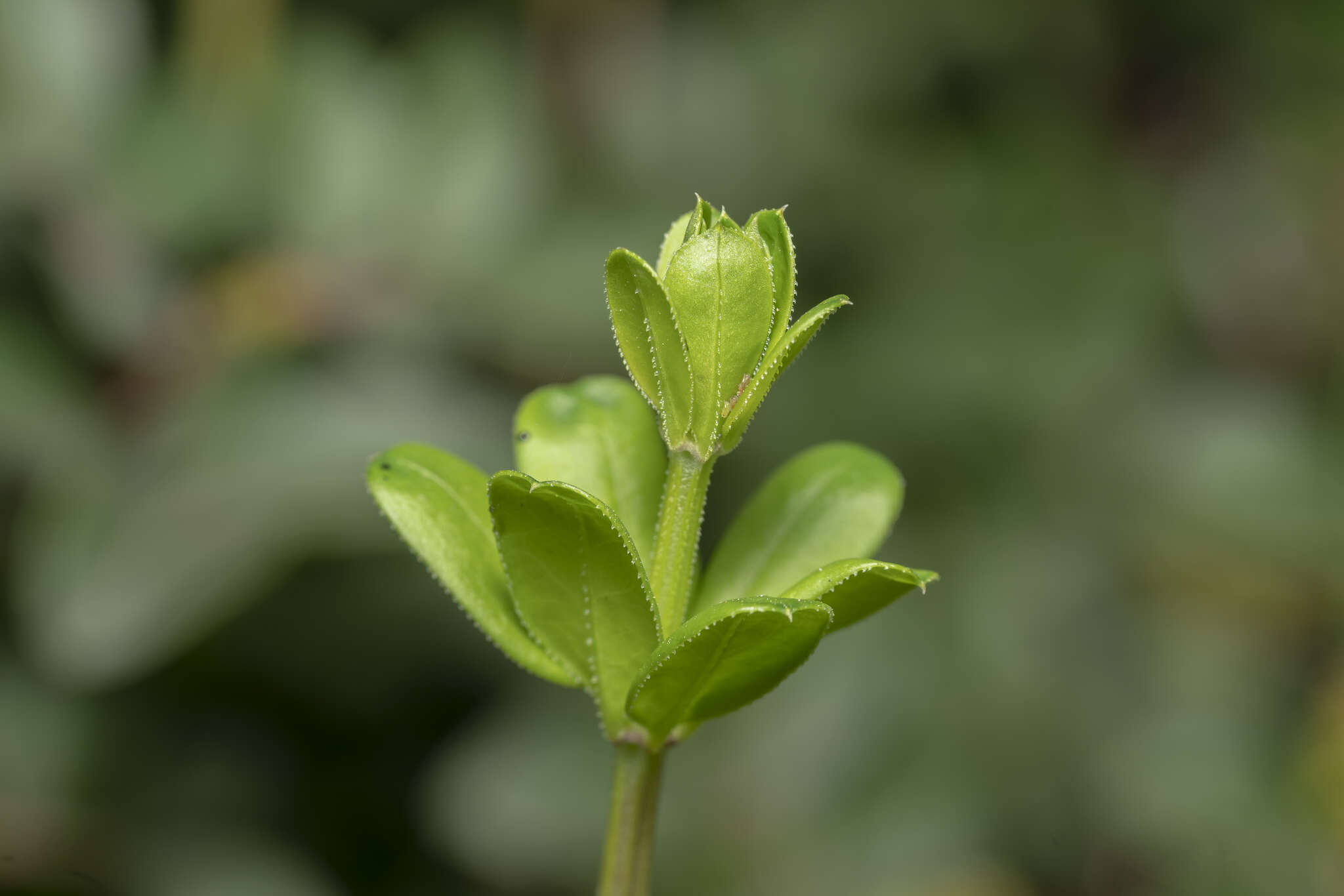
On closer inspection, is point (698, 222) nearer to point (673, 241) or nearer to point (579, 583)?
point (673, 241)

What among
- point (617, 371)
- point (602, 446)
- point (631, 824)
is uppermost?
point (602, 446)

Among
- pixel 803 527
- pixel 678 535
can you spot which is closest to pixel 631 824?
pixel 678 535

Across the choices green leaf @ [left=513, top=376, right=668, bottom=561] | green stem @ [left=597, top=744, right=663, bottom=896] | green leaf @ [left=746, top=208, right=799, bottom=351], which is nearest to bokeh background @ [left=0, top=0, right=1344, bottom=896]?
green leaf @ [left=513, top=376, right=668, bottom=561]

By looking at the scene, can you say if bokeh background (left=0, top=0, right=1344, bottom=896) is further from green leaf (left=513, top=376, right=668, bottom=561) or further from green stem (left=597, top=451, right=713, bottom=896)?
green stem (left=597, top=451, right=713, bottom=896)

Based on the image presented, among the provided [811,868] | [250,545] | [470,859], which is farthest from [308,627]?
[811,868]

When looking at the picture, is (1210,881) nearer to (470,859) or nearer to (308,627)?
(470,859)

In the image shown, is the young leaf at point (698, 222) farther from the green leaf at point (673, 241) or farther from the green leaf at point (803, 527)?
the green leaf at point (803, 527)
